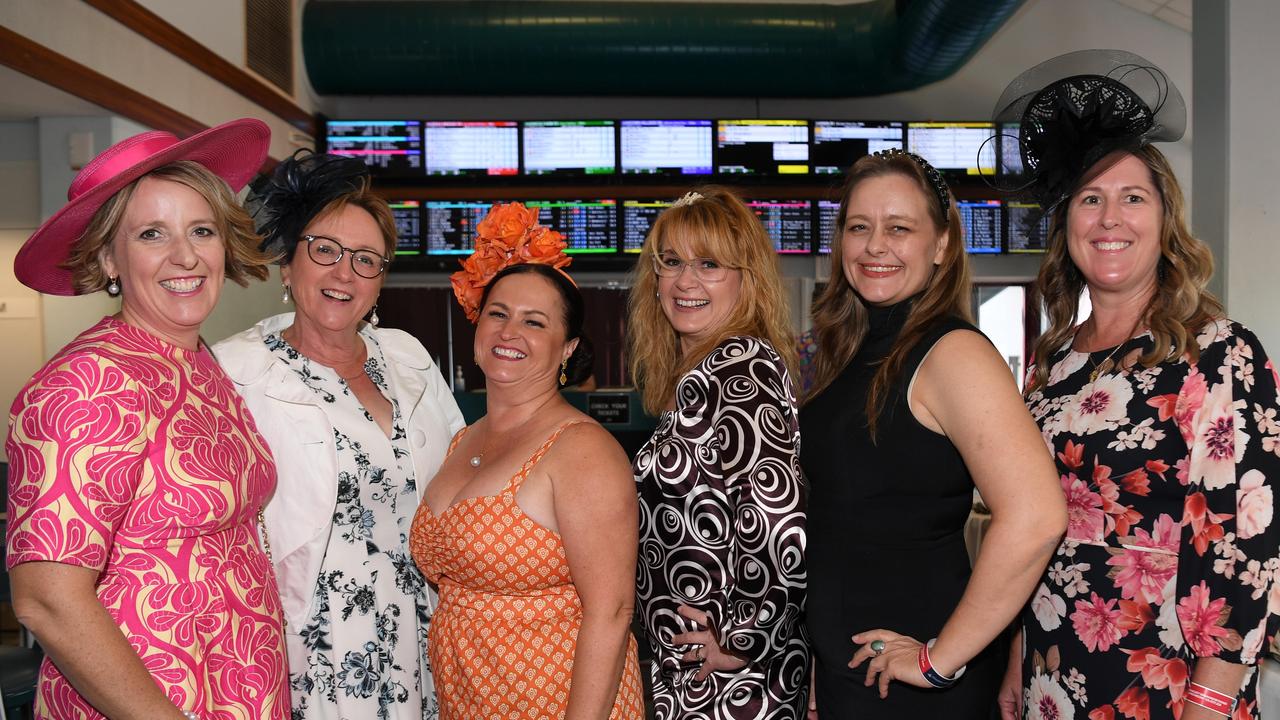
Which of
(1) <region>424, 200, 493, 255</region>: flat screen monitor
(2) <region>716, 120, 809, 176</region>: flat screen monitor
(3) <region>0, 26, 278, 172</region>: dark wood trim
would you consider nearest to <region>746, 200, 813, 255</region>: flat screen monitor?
(2) <region>716, 120, 809, 176</region>: flat screen monitor

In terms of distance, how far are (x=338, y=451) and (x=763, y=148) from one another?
438cm

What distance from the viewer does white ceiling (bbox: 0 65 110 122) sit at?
139 inches

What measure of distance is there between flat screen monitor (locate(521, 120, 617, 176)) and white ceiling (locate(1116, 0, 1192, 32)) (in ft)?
12.3

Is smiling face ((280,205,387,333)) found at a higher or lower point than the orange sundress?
higher

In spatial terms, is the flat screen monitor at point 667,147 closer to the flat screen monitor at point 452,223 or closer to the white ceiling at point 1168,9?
the flat screen monitor at point 452,223

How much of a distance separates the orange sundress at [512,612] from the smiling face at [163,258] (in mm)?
621

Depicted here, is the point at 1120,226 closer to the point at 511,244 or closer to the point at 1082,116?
the point at 1082,116

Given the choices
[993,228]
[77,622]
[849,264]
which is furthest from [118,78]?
[993,228]

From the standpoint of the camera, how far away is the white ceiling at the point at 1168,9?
5.91 metres

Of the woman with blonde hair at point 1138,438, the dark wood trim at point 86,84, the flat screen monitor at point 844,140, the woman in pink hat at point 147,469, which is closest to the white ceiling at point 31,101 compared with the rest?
the dark wood trim at point 86,84

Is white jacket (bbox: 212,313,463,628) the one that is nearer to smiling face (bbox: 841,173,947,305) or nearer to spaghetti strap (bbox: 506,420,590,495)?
spaghetti strap (bbox: 506,420,590,495)

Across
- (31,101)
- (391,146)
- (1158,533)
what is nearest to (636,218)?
(391,146)

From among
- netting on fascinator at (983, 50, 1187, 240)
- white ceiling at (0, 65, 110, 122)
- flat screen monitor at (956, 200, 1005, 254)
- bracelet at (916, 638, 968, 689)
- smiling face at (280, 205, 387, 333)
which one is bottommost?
bracelet at (916, 638, 968, 689)

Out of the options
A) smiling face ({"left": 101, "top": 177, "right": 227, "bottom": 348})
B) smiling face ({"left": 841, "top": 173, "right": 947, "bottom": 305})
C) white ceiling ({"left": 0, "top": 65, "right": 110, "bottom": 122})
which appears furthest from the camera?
white ceiling ({"left": 0, "top": 65, "right": 110, "bottom": 122})
